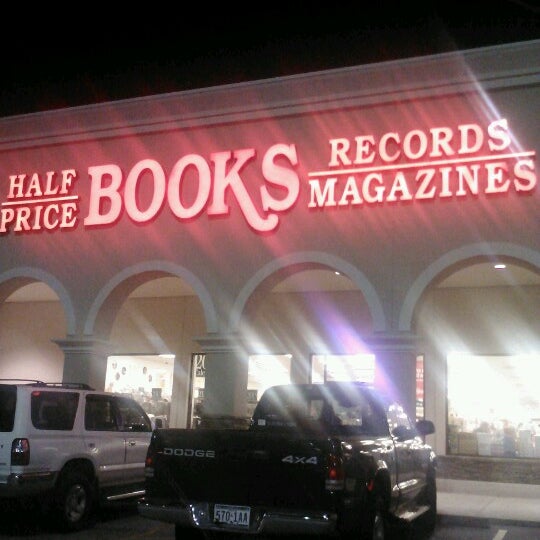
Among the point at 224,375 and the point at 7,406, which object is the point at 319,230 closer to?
the point at 224,375

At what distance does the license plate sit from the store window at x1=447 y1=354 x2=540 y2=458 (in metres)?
10.6

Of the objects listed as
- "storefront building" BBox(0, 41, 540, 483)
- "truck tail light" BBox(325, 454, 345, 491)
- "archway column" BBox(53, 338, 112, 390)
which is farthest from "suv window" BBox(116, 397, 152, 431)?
"truck tail light" BBox(325, 454, 345, 491)

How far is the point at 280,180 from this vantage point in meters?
15.3

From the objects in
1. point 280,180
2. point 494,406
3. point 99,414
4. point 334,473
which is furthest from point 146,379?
point 334,473

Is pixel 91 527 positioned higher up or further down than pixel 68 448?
further down

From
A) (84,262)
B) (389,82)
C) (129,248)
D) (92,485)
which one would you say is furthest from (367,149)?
(92,485)

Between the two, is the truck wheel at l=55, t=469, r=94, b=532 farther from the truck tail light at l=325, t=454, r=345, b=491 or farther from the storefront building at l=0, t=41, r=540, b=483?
the truck tail light at l=325, t=454, r=345, b=491

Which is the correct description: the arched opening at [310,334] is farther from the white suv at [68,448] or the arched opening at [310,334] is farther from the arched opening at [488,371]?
the white suv at [68,448]

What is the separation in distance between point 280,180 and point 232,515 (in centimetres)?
877

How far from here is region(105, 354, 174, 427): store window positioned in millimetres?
20141

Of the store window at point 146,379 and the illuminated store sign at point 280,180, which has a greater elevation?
the illuminated store sign at point 280,180

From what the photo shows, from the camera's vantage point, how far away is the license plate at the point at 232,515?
757 cm

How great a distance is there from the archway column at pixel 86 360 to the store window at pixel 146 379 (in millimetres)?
3735

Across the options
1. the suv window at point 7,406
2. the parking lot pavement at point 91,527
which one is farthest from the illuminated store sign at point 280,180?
the suv window at point 7,406
